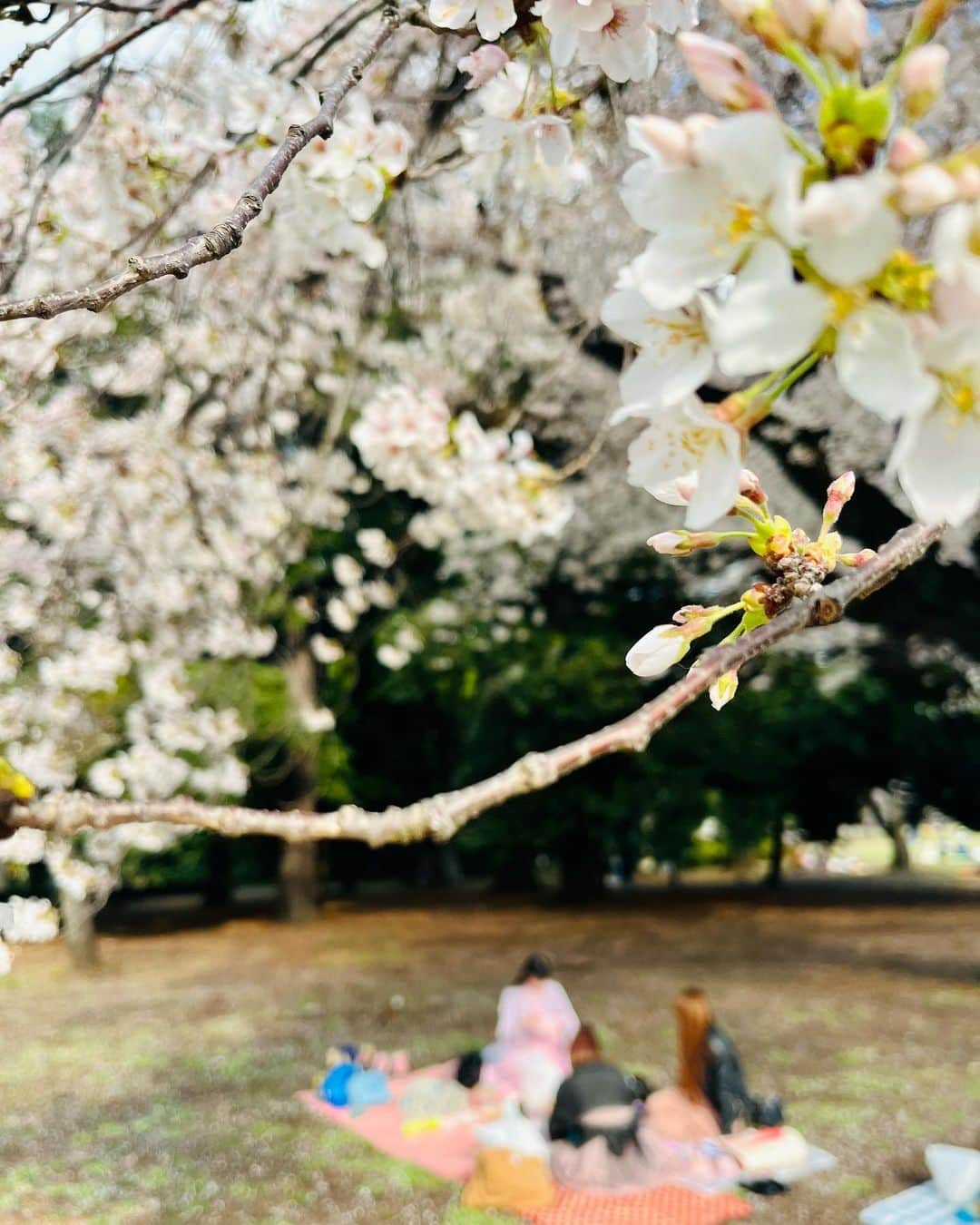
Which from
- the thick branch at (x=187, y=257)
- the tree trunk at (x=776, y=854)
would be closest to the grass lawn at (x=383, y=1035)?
the tree trunk at (x=776, y=854)

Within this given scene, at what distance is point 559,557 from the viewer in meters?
10.1

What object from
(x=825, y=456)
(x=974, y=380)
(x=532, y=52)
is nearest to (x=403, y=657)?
(x=825, y=456)

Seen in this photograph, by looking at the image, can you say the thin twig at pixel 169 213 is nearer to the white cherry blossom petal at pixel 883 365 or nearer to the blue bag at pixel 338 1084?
the white cherry blossom petal at pixel 883 365

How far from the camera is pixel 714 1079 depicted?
15.7 ft

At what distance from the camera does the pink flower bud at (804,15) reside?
0.53 metres

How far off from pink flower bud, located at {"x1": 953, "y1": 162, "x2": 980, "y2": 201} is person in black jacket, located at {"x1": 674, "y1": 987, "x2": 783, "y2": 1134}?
15.8 ft

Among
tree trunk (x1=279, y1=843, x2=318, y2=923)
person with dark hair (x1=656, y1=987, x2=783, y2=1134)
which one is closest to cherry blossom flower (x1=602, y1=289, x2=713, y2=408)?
person with dark hair (x1=656, y1=987, x2=783, y2=1134)

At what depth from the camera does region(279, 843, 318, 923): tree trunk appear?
12.7 m

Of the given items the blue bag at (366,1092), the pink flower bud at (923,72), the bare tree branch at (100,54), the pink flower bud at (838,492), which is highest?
the bare tree branch at (100,54)

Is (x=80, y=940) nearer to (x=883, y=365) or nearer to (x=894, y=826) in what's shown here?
(x=883, y=365)

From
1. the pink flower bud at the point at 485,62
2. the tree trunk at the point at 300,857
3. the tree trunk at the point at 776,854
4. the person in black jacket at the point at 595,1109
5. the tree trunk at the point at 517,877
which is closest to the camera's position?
the pink flower bud at the point at 485,62

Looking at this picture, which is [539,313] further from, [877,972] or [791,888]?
[791,888]

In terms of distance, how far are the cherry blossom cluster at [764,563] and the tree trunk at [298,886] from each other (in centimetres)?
1230

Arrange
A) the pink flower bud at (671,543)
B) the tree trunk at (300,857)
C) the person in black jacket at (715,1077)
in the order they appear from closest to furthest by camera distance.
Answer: the pink flower bud at (671,543) → the person in black jacket at (715,1077) → the tree trunk at (300,857)
